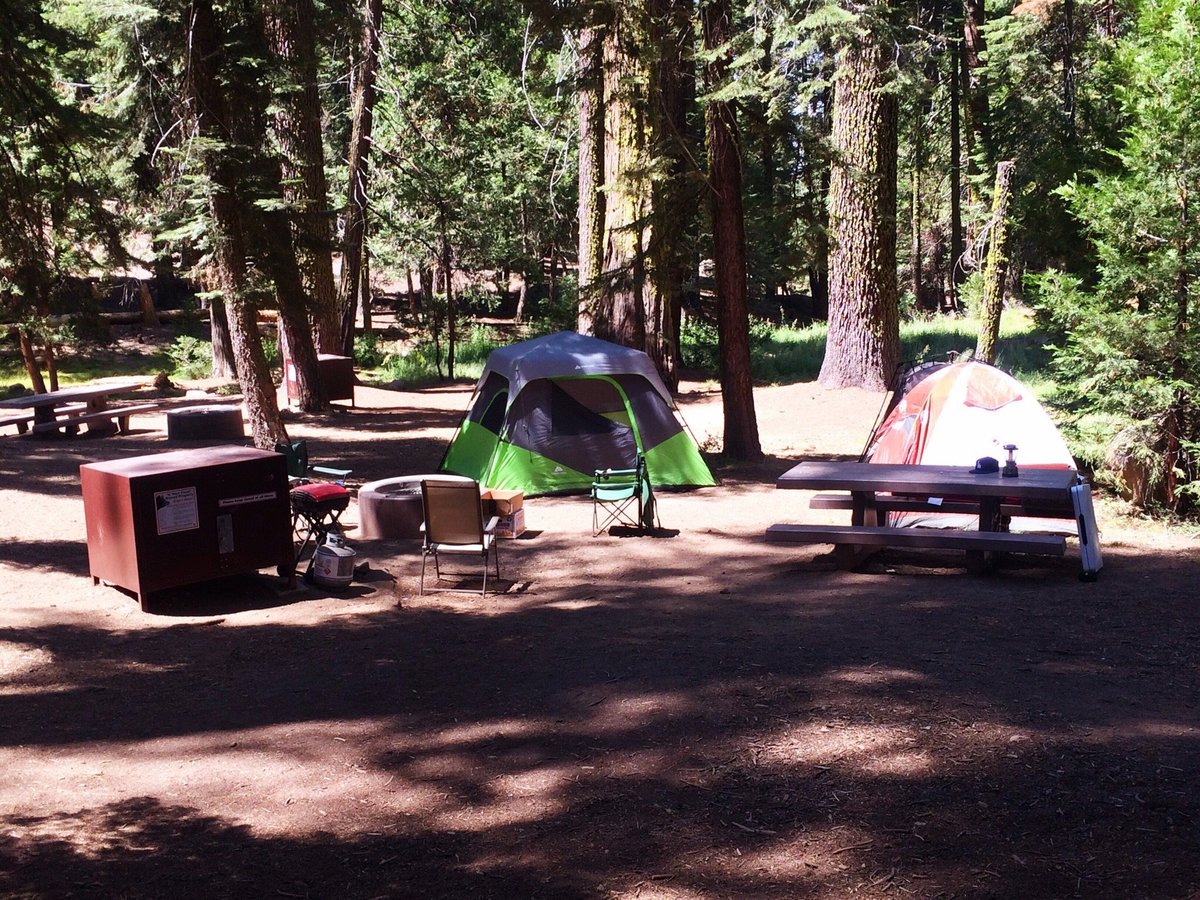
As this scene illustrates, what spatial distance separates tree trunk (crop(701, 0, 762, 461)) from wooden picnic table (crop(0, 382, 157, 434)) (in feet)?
33.0

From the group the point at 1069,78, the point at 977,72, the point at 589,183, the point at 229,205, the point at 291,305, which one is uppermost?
the point at 977,72

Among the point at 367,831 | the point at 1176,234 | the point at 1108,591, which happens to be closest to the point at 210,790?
the point at 367,831

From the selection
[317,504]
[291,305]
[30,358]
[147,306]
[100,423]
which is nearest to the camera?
[317,504]

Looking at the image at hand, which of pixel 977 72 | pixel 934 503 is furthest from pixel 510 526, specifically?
pixel 977 72

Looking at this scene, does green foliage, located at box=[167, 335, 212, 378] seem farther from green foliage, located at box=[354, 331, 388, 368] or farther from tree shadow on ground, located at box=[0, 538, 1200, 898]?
tree shadow on ground, located at box=[0, 538, 1200, 898]

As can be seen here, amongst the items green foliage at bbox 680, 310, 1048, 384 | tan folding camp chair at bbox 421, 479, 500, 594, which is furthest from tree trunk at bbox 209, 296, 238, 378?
tan folding camp chair at bbox 421, 479, 500, 594

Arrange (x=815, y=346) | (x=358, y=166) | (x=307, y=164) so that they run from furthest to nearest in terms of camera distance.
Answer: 1. (x=815, y=346)
2. (x=358, y=166)
3. (x=307, y=164)

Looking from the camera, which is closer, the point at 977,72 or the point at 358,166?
the point at 977,72

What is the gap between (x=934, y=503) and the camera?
1010 cm

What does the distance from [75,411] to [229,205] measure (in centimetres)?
608

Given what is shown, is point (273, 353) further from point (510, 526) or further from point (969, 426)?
point (969, 426)

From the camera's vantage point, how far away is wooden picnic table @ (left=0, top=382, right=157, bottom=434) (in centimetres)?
1789

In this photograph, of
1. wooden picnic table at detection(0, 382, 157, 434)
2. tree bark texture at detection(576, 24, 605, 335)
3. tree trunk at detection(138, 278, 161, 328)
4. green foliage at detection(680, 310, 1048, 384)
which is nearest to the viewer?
wooden picnic table at detection(0, 382, 157, 434)

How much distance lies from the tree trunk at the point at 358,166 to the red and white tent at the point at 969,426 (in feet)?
49.3
